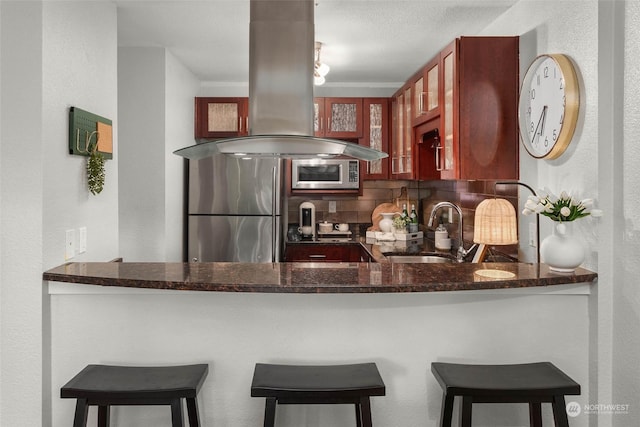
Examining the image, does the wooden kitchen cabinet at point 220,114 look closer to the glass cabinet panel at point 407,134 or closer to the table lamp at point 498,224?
the glass cabinet panel at point 407,134

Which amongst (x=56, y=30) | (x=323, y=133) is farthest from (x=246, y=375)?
(x=323, y=133)

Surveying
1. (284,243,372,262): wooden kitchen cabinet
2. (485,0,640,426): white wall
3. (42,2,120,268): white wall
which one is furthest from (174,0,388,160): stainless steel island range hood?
(284,243,372,262): wooden kitchen cabinet

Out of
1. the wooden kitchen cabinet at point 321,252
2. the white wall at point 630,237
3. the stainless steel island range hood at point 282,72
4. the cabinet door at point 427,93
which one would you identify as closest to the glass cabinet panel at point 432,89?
the cabinet door at point 427,93

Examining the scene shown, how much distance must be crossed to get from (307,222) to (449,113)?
7.54 feet

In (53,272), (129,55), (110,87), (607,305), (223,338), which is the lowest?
(223,338)

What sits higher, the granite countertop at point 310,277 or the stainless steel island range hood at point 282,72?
the stainless steel island range hood at point 282,72

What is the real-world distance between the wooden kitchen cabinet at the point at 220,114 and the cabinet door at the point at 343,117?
0.74 m

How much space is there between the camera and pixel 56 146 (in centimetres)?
220

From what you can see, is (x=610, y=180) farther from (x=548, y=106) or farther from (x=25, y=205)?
(x=25, y=205)

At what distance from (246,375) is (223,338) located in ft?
0.57

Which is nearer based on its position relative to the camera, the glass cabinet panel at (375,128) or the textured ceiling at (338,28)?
the textured ceiling at (338,28)

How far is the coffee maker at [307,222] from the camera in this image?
4.99 meters

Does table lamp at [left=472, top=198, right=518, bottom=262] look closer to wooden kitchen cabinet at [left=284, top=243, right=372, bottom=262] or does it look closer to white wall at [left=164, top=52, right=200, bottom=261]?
wooden kitchen cabinet at [left=284, top=243, right=372, bottom=262]

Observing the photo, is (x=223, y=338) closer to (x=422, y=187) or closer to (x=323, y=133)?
(x=323, y=133)
